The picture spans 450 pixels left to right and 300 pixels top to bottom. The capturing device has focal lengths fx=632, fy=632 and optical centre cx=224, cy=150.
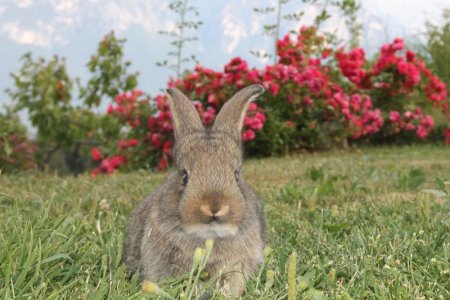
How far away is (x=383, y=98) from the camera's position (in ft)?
49.6

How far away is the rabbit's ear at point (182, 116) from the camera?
3242 mm

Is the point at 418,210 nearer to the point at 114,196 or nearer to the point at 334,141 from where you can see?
the point at 114,196

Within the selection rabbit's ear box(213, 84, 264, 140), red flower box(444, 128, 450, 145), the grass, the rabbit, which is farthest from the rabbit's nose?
red flower box(444, 128, 450, 145)

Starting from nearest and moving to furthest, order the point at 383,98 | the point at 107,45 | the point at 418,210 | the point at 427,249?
the point at 427,249, the point at 418,210, the point at 383,98, the point at 107,45

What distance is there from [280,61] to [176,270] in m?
11.4

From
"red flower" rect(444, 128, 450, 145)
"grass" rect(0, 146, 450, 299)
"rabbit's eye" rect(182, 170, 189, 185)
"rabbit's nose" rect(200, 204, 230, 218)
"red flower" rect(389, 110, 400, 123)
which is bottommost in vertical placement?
"red flower" rect(444, 128, 450, 145)

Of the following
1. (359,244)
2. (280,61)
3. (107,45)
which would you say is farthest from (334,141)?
(359,244)

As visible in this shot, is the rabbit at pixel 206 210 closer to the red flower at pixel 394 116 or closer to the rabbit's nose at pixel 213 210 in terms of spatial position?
the rabbit's nose at pixel 213 210

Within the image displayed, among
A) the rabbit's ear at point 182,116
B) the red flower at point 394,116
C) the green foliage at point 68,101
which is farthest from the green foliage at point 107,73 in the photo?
the rabbit's ear at point 182,116

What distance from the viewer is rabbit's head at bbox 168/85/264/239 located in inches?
108

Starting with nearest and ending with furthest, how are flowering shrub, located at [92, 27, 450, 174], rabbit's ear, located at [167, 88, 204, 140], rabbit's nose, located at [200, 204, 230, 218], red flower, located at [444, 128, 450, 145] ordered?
rabbit's nose, located at [200, 204, 230, 218], rabbit's ear, located at [167, 88, 204, 140], flowering shrub, located at [92, 27, 450, 174], red flower, located at [444, 128, 450, 145]

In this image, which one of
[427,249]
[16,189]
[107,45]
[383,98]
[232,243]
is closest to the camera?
[232,243]

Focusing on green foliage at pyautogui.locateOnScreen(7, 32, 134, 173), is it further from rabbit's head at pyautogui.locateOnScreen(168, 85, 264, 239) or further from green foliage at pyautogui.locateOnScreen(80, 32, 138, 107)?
rabbit's head at pyautogui.locateOnScreen(168, 85, 264, 239)

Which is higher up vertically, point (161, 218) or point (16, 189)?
point (161, 218)
